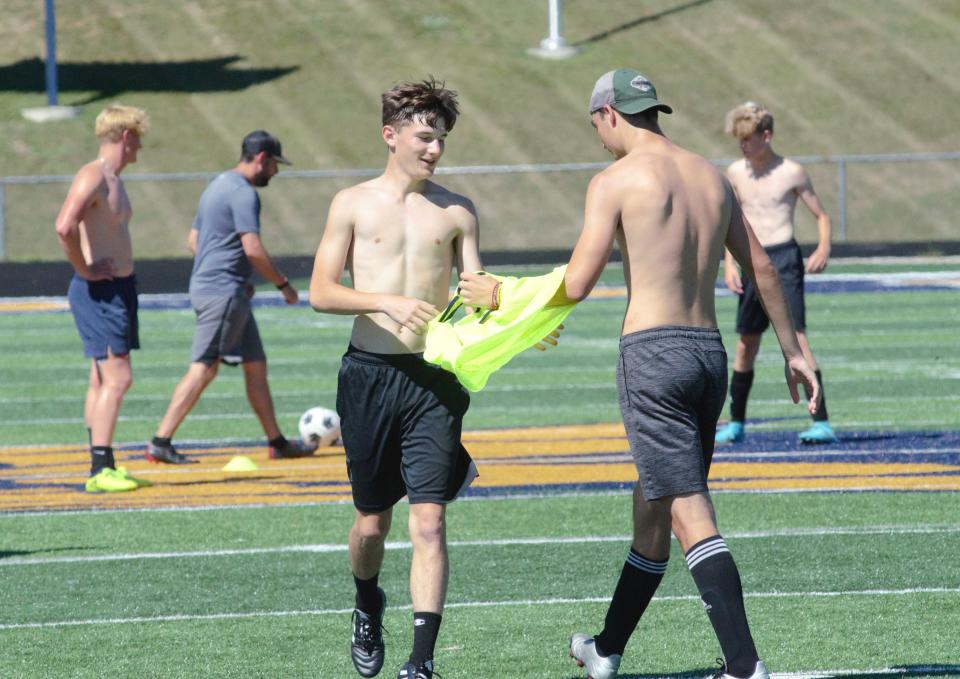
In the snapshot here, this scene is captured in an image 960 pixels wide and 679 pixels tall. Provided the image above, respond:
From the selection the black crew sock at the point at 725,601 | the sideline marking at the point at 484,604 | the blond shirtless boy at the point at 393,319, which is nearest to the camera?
the black crew sock at the point at 725,601

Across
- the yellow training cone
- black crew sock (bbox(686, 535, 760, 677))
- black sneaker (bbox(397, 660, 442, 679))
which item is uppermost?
black crew sock (bbox(686, 535, 760, 677))

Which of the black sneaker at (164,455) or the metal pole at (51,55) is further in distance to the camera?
the metal pole at (51,55)

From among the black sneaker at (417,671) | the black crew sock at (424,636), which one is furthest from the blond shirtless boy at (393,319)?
the black sneaker at (417,671)

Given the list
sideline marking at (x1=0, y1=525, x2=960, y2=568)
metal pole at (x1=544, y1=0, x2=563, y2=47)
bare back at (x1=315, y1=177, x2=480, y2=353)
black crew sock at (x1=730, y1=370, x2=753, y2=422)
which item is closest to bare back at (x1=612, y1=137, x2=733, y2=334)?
bare back at (x1=315, y1=177, x2=480, y2=353)

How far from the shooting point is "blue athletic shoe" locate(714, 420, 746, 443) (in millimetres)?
12547

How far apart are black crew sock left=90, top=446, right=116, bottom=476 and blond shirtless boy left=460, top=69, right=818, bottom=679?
5468mm

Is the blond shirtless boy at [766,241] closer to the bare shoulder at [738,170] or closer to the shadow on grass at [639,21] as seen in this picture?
the bare shoulder at [738,170]

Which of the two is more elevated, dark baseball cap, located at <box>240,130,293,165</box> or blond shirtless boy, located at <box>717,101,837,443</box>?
dark baseball cap, located at <box>240,130,293,165</box>

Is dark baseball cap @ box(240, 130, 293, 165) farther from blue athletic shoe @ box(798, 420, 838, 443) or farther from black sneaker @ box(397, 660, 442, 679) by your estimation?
black sneaker @ box(397, 660, 442, 679)

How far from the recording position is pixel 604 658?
20.1 ft

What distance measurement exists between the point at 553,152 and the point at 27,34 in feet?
53.6

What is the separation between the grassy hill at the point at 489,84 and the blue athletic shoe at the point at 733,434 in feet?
92.0

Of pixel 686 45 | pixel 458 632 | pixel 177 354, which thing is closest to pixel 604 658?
pixel 458 632

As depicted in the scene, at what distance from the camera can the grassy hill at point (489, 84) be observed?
43625 millimetres
